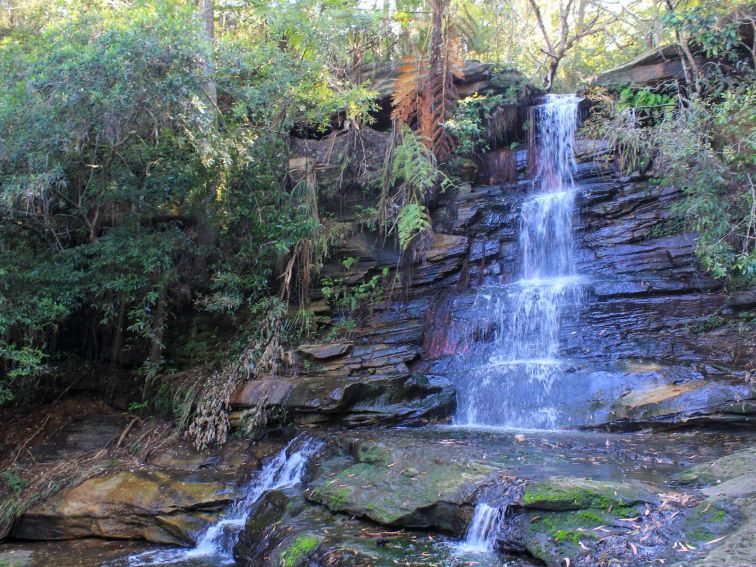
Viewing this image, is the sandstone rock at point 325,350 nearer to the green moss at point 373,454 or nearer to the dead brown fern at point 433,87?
the green moss at point 373,454

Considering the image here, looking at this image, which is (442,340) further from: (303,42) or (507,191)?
(303,42)

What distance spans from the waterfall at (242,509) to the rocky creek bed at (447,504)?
16cm

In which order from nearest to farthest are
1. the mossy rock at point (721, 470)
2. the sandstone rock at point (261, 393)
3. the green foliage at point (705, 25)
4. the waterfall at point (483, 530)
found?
the waterfall at point (483, 530) < the mossy rock at point (721, 470) < the sandstone rock at point (261, 393) < the green foliage at point (705, 25)

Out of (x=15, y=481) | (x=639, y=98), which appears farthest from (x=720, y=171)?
(x=15, y=481)

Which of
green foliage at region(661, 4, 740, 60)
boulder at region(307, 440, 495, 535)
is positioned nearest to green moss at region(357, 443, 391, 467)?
boulder at region(307, 440, 495, 535)

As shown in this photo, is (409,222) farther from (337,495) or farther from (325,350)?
(337,495)

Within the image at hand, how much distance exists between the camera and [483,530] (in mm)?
5016

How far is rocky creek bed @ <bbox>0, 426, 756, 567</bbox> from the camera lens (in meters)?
4.38

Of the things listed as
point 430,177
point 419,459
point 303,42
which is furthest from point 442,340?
point 303,42

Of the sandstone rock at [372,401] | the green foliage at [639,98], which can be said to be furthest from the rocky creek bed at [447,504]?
the green foliage at [639,98]

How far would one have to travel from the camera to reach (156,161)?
1005cm

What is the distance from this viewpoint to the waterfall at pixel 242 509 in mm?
6727

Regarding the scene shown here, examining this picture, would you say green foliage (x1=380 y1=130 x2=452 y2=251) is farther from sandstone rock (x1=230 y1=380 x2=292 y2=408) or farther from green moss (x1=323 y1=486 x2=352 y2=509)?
green moss (x1=323 y1=486 x2=352 y2=509)

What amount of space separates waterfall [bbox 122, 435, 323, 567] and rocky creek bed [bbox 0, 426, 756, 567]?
160 millimetres
